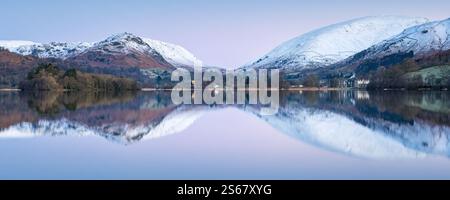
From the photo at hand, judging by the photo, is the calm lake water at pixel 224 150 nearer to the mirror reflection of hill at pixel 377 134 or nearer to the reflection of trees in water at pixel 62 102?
the mirror reflection of hill at pixel 377 134

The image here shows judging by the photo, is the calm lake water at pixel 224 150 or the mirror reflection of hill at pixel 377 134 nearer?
the calm lake water at pixel 224 150

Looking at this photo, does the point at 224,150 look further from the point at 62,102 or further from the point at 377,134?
the point at 62,102

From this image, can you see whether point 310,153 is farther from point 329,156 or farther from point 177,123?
point 177,123

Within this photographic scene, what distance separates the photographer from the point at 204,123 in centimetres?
2720

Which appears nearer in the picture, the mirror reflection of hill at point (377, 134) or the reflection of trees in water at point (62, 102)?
the mirror reflection of hill at point (377, 134)

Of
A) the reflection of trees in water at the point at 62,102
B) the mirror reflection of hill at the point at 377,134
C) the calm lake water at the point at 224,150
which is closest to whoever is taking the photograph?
the calm lake water at the point at 224,150

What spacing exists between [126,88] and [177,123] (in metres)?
96.1

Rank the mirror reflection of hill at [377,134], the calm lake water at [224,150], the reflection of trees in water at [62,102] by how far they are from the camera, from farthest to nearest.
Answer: the reflection of trees in water at [62,102] < the mirror reflection of hill at [377,134] < the calm lake water at [224,150]

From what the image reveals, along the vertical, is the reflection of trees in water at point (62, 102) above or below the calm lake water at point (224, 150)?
above

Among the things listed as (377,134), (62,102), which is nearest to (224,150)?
(377,134)

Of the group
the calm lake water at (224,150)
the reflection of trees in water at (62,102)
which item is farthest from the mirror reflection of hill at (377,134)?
the reflection of trees in water at (62,102)

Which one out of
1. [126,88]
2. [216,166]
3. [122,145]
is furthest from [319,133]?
[126,88]

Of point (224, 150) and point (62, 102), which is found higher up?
point (62, 102)
